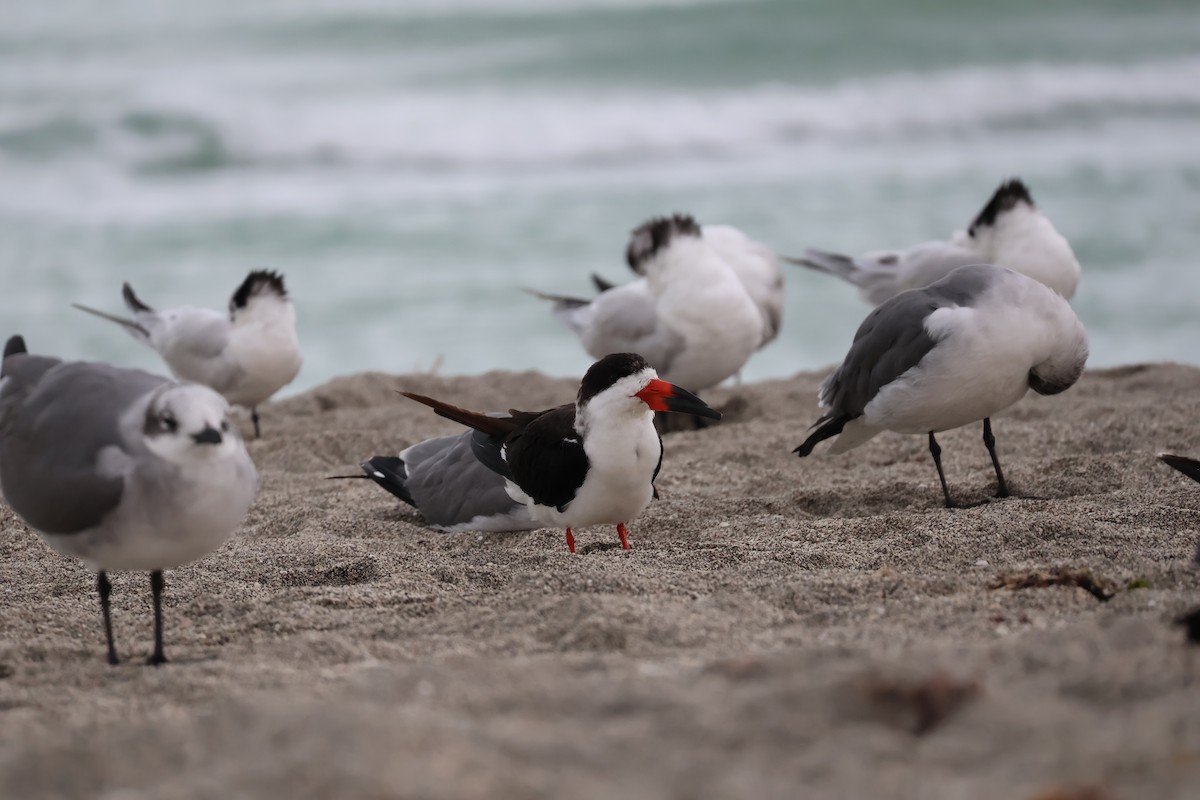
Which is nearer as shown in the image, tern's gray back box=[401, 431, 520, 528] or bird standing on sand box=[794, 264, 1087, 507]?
bird standing on sand box=[794, 264, 1087, 507]

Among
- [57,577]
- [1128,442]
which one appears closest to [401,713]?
[57,577]

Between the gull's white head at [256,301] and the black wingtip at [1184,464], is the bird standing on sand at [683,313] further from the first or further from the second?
the black wingtip at [1184,464]

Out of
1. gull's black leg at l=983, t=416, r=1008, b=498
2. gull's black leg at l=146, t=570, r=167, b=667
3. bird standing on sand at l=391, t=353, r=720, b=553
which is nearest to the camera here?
gull's black leg at l=146, t=570, r=167, b=667

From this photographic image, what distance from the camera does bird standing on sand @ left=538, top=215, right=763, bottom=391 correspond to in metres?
6.45

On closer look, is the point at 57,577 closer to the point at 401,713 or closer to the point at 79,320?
the point at 401,713

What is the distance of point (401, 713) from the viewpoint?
7.20ft

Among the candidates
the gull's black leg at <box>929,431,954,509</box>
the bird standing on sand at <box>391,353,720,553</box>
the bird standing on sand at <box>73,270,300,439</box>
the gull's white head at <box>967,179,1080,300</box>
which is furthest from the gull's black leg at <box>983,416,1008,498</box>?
the bird standing on sand at <box>73,270,300,439</box>

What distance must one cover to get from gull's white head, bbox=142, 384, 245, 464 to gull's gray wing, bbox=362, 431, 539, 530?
151cm

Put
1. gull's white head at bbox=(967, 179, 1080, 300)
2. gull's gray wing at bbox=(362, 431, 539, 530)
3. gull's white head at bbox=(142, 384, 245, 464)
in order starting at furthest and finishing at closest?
gull's white head at bbox=(967, 179, 1080, 300) < gull's gray wing at bbox=(362, 431, 539, 530) < gull's white head at bbox=(142, 384, 245, 464)

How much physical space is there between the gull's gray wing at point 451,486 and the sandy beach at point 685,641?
0.09 metres

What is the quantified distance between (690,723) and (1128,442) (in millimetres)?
3523

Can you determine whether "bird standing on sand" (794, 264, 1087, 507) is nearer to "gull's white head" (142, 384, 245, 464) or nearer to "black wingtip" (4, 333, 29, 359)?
"gull's white head" (142, 384, 245, 464)

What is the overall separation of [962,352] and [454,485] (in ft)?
5.68

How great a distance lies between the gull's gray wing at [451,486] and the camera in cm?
435
